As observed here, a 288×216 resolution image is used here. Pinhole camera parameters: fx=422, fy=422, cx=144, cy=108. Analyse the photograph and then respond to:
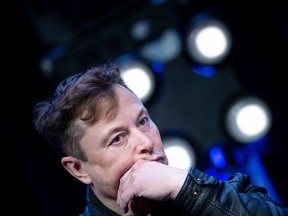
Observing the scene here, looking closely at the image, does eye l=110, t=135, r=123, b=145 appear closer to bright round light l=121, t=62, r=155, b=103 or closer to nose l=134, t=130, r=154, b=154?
nose l=134, t=130, r=154, b=154

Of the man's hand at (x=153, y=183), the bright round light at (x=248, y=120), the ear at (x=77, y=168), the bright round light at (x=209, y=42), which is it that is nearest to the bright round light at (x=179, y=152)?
the bright round light at (x=248, y=120)

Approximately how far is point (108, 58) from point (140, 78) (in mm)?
276

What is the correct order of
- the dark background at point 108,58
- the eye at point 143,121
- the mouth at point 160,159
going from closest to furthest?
the mouth at point 160,159 < the eye at point 143,121 < the dark background at point 108,58

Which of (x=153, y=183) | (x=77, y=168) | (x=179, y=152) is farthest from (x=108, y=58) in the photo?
(x=153, y=183)

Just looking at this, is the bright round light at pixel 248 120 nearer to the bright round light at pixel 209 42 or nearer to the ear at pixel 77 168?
the bright round light at pixel 209 42

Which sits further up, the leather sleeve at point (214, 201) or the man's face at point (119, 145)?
the man's face at point (119, 145)

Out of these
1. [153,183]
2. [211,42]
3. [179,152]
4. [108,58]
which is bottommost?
[179,152]

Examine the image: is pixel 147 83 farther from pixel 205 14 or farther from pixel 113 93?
pixel 113 93

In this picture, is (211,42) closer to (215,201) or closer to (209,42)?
(209,42)

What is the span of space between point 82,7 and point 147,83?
0.73 meters

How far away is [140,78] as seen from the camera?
308 centimetres

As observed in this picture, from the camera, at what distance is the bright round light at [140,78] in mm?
3062

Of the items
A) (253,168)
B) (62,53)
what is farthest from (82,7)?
(253,168)

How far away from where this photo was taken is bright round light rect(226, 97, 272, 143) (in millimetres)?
3053
